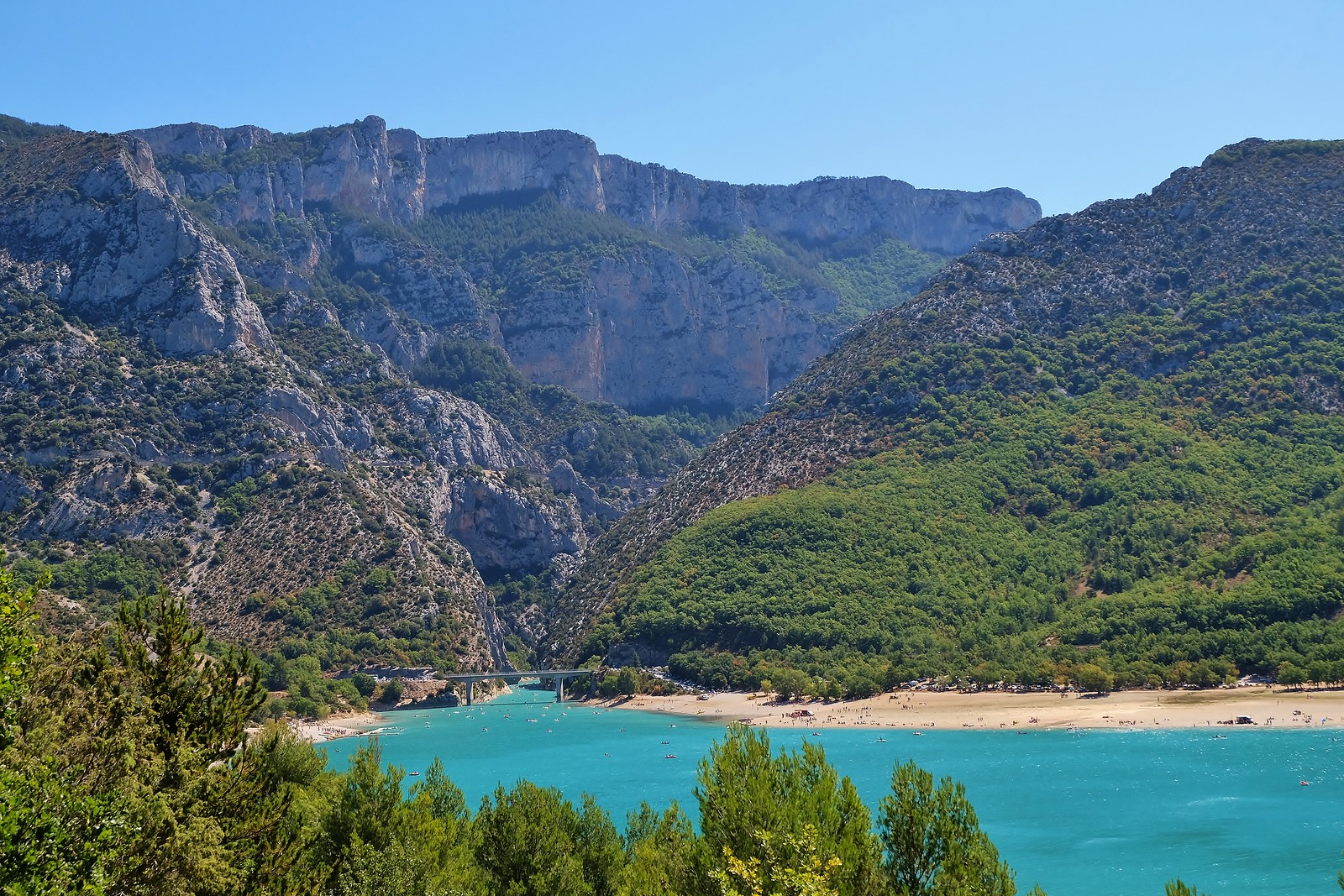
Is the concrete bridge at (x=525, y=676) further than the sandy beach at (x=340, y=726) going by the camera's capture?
Yes

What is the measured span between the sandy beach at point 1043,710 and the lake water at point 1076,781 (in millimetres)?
1320

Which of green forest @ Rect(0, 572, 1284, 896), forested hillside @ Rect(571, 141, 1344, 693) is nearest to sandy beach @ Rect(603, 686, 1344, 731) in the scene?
forested hillside @ Rect(571, 141, 1344, 693)

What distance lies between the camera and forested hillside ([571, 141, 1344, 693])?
101 metres

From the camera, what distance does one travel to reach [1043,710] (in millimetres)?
92000

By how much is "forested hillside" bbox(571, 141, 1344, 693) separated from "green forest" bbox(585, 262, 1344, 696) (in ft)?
0.92

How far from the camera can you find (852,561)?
4779 inches

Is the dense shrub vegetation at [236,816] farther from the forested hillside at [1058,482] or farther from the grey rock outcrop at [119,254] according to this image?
the grey rock outcrop at [119,254]

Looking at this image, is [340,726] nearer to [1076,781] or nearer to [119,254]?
[1076,781]

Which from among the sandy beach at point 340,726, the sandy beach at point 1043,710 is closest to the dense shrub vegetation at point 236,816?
the sandy beach at point 1043,710

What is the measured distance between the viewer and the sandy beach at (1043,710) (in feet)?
268

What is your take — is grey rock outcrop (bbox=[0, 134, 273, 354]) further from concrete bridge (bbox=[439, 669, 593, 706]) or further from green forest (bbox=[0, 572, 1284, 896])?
green forest (bbox=[0, 572, 1284, 896])

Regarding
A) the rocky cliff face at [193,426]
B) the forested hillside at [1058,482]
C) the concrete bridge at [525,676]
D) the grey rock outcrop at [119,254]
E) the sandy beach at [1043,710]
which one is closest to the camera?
the sandy beach at [1043,710]

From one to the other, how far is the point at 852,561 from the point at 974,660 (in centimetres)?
1907

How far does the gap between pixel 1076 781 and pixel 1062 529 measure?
53.3 meters
